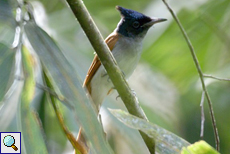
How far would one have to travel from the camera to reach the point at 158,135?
3.94 feet

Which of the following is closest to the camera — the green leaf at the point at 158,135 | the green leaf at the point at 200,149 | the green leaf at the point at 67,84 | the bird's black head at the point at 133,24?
the green leaf at the point at 200,149

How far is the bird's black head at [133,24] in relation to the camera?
2781 mm

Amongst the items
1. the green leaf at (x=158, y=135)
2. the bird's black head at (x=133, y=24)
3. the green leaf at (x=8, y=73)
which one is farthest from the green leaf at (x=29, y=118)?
the bird's black head at (x=133, y=24)

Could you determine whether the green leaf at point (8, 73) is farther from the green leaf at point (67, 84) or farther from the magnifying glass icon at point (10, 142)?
the magnifying glass icon at point (10, 142)

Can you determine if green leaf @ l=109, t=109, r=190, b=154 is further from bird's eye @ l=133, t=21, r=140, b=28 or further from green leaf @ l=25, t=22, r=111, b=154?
bird's eye @ l=133, t=21, r=140, b=28

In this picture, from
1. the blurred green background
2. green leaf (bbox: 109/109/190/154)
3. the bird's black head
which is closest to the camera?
green leaf (bbox: 109/109/190/154)

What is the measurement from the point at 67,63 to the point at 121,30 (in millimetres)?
1449

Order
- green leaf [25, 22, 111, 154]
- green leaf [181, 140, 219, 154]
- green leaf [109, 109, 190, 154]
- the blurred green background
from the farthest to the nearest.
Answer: the blurred green background < green leaf [25, 22, 111, 154] < green leaf [109, 109, 190, 154] < green leaf [181, 140, 219, 154]

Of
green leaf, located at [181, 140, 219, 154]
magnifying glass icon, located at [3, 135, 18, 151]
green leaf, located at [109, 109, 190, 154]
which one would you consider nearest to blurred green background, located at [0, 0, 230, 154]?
magnifying glass icon, located at [3, 135, 18, 151]

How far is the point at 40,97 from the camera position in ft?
6.02

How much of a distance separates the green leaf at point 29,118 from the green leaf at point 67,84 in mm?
67

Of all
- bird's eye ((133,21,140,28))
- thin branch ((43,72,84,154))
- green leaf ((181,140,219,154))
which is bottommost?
green leaf ((181,140,219,154))

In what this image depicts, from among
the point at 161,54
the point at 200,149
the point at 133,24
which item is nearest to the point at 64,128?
the point at 200,149

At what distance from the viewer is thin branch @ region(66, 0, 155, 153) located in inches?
56.9
